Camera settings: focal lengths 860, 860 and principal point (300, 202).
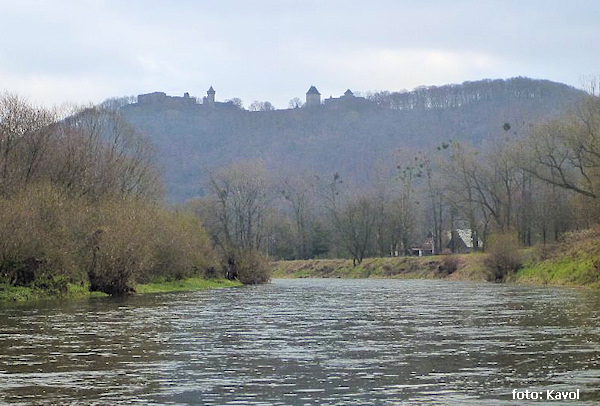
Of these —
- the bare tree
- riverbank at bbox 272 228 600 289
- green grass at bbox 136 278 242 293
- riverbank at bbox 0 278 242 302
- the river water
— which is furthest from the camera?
the bare tree

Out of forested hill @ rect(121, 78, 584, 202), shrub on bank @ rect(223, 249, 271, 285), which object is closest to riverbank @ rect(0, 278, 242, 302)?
shrub on bank @ rect(223, 249, 271, 285)

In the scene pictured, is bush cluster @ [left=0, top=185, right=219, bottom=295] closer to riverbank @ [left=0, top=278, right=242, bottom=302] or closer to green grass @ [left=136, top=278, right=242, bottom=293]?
riverbank @ [left=0, top=278, right=242, bottom=302]

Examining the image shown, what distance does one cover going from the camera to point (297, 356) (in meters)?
19.4

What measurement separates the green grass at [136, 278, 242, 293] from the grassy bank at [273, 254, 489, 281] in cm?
2318

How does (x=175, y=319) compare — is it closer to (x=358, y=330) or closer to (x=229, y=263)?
(x=358, y=330)

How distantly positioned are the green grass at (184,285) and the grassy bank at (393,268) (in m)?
23.2

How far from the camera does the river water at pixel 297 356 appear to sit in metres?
14.4

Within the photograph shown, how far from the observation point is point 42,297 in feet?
143

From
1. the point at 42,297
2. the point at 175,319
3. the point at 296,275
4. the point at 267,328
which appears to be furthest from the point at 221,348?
the point at 296,275

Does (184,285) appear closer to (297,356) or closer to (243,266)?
(243,266)

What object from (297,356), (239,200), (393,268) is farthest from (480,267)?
(297,356)

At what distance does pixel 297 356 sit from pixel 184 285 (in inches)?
1783

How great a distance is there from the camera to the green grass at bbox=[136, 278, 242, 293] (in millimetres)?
56475

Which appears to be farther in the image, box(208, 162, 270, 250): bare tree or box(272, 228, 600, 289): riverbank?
box(208, 162, 270, 250): bare tree
